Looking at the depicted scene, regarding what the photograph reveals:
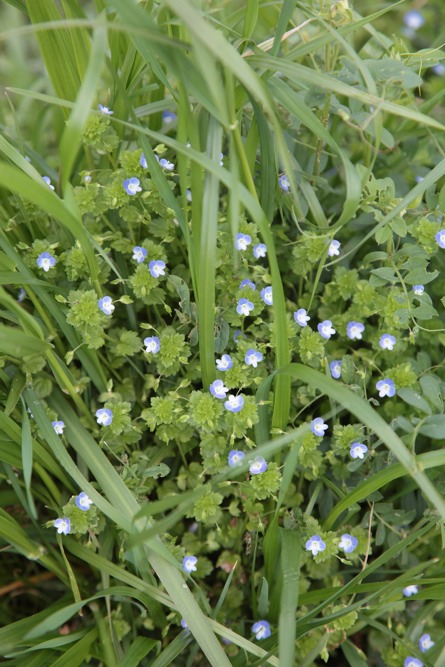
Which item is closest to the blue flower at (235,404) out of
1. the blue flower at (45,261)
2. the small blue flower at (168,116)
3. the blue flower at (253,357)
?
the blue flower at (253,357)

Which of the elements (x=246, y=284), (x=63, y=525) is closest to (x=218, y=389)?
(x=246, y=284)

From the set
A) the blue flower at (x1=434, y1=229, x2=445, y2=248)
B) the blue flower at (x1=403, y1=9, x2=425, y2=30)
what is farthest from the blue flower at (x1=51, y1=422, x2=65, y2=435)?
the blue flower at (x1=403, y1=9, x2=425, y2=30)

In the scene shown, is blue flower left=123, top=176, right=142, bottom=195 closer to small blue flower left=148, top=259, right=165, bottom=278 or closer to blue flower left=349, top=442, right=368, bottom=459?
small blue flower left=148, top=259, right=165, bottom=278

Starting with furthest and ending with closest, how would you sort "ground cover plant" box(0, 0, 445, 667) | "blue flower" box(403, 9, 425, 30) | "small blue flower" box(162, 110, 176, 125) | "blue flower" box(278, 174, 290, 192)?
"blue flower" box(403, 9, 425, 30) < "small blue flower" box(162, 110, 176, 125) < "blue flower" box(278, 174, 290, 192) < "ground cover plant" box(0, 0, 445, 667)

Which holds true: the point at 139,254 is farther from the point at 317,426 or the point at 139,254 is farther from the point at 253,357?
the point at 317,426

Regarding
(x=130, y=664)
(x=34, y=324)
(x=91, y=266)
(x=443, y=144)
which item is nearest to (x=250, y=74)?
(x=91, y=266)

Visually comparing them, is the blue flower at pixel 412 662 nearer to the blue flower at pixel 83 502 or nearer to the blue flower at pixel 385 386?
the blue flower at pixel 385 386
